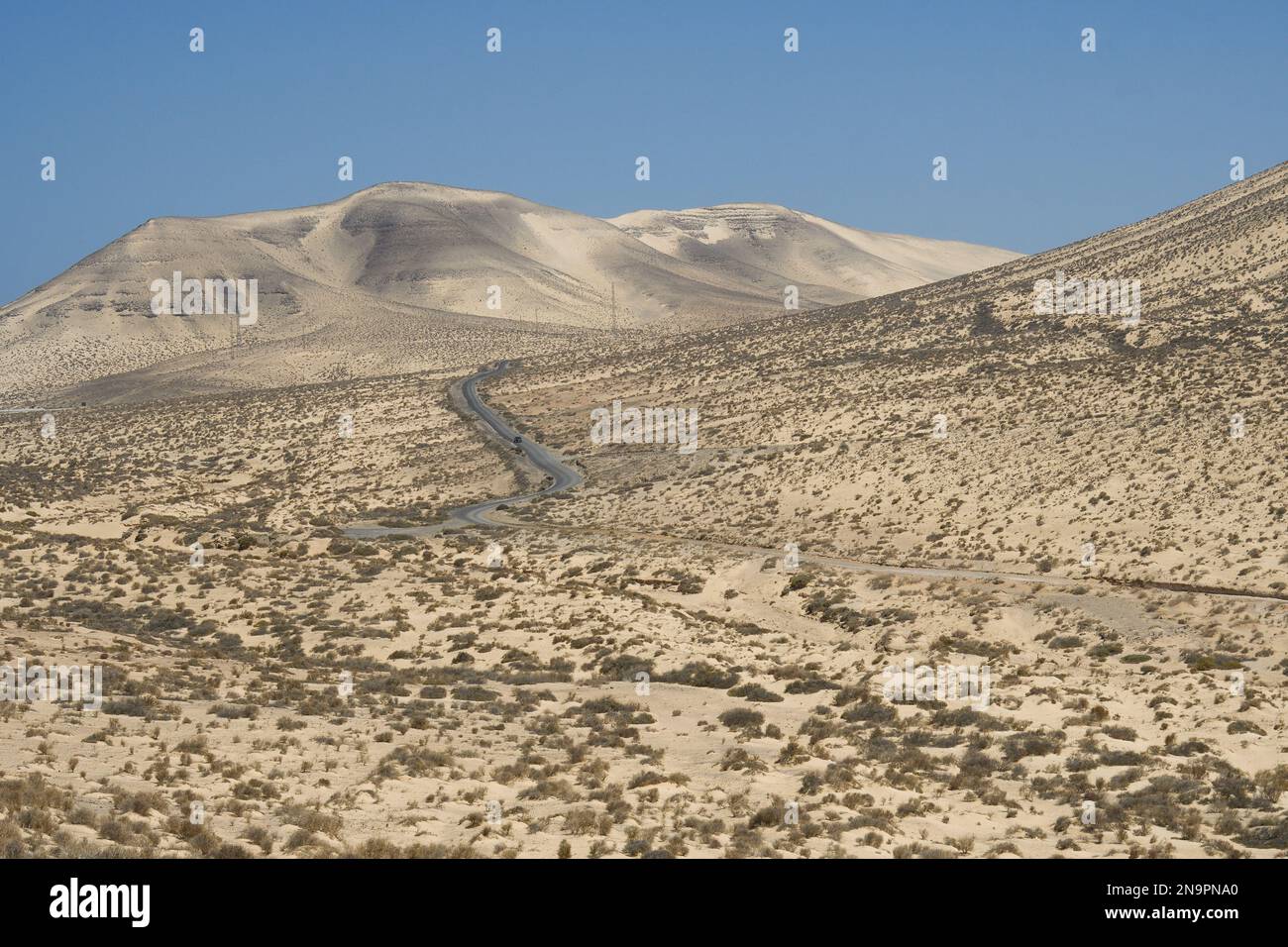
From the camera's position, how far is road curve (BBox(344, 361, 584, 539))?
2165 inches

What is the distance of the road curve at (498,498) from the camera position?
180 ft

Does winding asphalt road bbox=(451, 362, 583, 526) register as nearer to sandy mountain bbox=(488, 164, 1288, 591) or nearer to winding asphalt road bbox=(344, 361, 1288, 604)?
winding asphalt road bbox=(344, 361, 1288, 604)

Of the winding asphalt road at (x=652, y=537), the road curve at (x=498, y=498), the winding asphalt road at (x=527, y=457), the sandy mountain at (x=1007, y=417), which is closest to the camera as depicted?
the winding asphalt road at (x=652, y=537)

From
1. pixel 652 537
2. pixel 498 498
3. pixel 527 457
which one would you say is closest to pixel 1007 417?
pixel 652 537

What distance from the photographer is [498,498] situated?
213 feet

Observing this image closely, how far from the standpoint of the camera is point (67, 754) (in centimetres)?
1603

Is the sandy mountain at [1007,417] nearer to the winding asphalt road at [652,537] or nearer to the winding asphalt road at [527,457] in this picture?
the winding asphalt road at [652,537]

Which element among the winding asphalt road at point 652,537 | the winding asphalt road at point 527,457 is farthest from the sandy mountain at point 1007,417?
the winding asphalt road at point 527,457

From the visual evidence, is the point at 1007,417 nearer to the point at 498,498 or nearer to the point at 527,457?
the point at 498,498

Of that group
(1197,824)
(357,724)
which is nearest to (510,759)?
(357,724)

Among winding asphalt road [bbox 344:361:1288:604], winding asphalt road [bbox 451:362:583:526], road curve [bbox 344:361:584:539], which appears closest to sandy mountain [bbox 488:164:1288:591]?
winding asphalt road [bbox 344:361:1288:604]

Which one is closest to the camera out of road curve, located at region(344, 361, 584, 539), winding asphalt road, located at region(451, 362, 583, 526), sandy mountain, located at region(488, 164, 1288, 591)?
sandy mountain, located at region(488, 164, 1288, 591)
